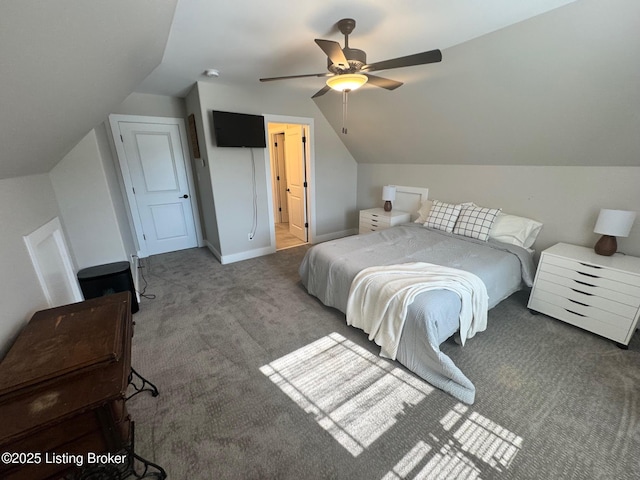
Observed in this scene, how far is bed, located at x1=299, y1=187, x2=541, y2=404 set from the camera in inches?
66.1

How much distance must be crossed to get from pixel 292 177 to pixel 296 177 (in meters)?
0.16

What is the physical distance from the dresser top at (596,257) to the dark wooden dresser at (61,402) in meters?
3.16

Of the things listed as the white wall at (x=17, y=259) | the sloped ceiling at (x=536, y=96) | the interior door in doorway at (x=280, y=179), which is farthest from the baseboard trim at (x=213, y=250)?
the sloped ceiling at (x=536, y=96)

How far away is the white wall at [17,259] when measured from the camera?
1.19 m

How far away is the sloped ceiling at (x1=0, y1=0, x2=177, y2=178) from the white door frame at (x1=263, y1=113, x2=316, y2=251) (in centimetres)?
191

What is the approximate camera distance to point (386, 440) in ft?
4.57

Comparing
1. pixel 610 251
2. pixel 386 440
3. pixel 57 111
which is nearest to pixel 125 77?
pixel 57 111

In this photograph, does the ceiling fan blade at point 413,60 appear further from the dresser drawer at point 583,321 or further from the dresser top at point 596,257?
the dresser drawer at point 583,321

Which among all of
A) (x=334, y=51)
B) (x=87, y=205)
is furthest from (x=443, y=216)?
(x=87, y=205)

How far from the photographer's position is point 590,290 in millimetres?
2076

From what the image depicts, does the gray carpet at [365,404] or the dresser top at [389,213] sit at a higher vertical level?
the dresser top at [389,213]

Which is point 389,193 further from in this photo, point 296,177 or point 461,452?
point 461,452

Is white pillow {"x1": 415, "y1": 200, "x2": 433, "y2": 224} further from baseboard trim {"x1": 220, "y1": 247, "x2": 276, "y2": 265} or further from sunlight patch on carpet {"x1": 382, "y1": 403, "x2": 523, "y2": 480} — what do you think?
sunlight patch on carpet {"x1": 382, "y1": 403, "x2": 523, "y2": 480}

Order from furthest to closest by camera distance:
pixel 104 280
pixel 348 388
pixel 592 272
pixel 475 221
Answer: pixel 475 221, pixel 104 280, pixel 592 272, pixel 348 388
